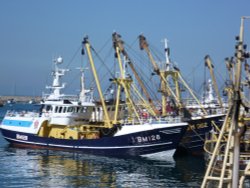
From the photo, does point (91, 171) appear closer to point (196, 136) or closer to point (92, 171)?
point (92, 171)

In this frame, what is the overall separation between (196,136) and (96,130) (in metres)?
9.83

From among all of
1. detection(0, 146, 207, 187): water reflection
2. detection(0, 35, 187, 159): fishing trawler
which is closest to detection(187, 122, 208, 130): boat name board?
detection(0, 35, 187, 159): fishing trawler

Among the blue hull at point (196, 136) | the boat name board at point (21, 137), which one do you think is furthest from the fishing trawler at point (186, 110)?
the boat name board at point (21, 137)

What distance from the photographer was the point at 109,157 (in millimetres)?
45375

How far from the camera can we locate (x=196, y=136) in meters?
47.7

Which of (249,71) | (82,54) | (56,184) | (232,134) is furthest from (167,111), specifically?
(232,134)

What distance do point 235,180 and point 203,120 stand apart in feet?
106

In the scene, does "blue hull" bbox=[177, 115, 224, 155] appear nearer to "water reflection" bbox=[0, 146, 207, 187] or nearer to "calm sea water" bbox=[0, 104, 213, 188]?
"calm sea water" bbox=[0, 104, 213, 188]

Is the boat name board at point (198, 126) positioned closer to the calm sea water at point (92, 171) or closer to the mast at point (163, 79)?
the calm sea water at point (92, 171)

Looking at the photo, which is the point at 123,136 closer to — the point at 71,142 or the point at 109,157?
the point at 109,157

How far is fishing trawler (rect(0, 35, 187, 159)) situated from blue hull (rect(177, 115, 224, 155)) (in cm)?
283

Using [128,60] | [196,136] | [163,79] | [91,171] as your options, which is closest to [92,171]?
[91,171]

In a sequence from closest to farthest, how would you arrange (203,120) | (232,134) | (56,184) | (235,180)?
(235,180), (232,134), (56,184), (203,120)

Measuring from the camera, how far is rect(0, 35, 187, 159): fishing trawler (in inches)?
1745
